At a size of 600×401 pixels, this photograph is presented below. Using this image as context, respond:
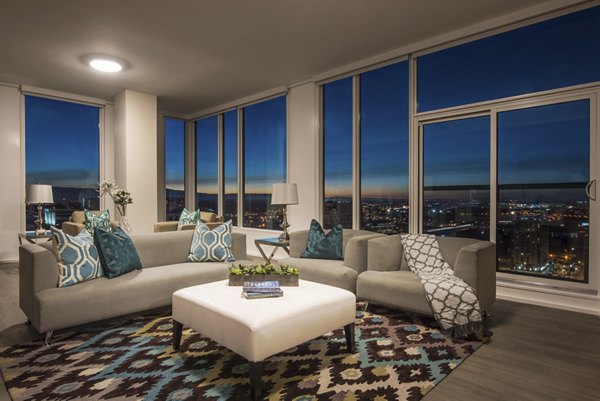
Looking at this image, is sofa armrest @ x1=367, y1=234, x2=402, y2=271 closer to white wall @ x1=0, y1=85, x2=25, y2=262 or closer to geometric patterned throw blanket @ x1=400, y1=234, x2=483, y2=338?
geometric patterned throw blanket @ x1=400, y1=234, x2=483, y2=338

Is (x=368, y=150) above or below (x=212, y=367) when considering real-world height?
above

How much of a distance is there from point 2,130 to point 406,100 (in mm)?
6324

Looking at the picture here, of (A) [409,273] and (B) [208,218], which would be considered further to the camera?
(B) [208,218]

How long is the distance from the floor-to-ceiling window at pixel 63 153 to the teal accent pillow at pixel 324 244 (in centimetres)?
497

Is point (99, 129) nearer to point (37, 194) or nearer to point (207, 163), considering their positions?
point (37, 194)

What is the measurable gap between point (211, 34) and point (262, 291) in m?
3.20

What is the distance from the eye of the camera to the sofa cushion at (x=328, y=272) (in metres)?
3.59

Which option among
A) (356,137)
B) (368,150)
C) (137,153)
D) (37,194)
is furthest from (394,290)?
(37,194)

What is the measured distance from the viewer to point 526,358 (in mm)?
2496

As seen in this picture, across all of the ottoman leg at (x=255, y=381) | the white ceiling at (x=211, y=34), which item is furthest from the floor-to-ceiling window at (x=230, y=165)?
the ottoman leg at (x=255, y=381)

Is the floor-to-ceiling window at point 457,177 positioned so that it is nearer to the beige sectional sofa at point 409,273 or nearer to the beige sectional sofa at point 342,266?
the beige sectional sofa at point 409,273

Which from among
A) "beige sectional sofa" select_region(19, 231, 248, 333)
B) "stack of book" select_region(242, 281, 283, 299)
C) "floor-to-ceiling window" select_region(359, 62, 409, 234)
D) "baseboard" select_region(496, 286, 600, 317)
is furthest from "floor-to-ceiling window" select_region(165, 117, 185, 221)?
"baseboard" select_region(496, 286, 600, 317)

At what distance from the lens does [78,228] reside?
497cm

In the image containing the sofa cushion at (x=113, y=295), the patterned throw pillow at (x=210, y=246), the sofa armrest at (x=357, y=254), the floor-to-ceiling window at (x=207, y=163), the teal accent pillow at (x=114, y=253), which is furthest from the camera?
the floor-to-ceiling window at (x=207, y=163)
